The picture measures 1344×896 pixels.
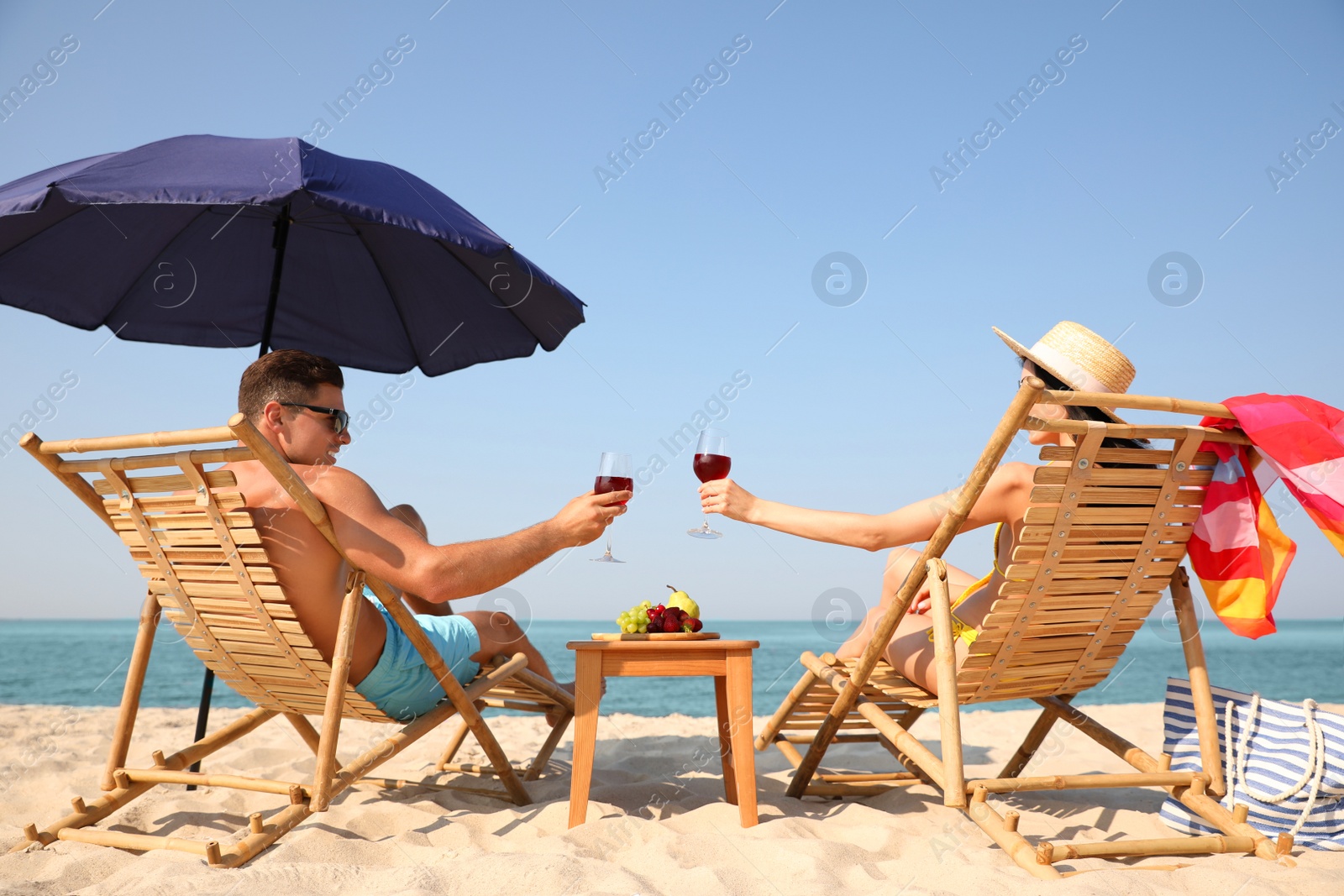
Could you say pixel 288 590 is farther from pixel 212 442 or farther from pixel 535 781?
pixel 535 781

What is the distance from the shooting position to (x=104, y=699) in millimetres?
14297

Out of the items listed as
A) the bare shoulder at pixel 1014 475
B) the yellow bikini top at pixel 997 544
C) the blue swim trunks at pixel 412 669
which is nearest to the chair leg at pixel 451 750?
the blue swim trunks at pixel 412 669

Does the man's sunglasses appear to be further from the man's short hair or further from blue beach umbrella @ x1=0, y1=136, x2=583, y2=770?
blue beach umbrella @ x1=0, y1=136, x2=583, y2=770

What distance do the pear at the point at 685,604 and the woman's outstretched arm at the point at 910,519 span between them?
2.20 feet

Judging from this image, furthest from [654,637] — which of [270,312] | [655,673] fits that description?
[270,312]

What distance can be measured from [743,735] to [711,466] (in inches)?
36.8

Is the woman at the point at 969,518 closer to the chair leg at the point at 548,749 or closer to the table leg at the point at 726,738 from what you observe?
the table leg at the point at 726,738

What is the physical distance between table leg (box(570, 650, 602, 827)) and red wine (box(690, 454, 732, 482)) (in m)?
0.72

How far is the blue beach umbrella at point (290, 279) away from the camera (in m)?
3.42

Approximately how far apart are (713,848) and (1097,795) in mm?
2126

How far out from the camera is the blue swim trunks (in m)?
2.95

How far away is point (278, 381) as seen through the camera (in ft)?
9.63

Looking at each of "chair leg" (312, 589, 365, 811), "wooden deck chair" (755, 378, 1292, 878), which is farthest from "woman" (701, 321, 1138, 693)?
"chair leg" (312, 589, 365, 811)

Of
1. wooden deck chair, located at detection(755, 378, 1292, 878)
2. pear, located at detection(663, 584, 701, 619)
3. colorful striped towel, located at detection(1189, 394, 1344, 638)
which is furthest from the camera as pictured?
pear, located at detection(663, 584, 701, 619)
